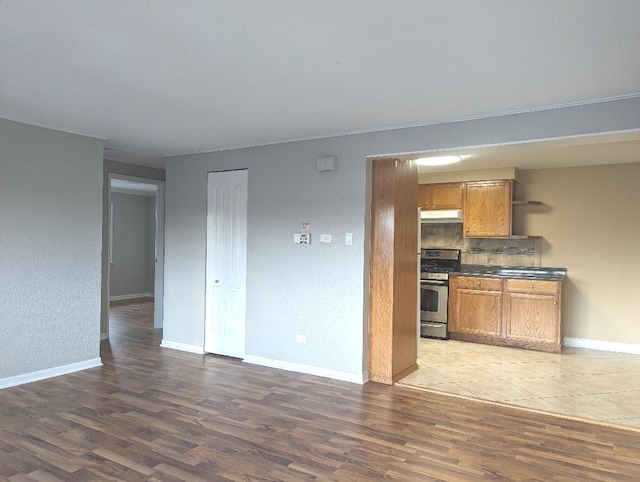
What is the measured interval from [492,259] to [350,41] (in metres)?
5.00

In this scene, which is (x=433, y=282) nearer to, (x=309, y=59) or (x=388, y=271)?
(x=388, y=271)

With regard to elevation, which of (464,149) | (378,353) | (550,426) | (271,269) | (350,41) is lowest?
(550,426)

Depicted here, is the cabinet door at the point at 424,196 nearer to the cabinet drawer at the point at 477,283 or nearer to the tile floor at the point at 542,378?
the cabinet drawer at the point at 477,283

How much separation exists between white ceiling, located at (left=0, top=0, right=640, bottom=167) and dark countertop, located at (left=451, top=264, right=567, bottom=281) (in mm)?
2853

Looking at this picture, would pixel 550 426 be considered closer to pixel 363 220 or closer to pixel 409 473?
pixel 409 473

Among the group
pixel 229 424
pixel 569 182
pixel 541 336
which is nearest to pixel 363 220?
pixel 229 424

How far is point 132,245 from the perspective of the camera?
10188 millimetres

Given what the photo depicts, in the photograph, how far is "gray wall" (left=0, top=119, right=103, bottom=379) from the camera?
4.16 m

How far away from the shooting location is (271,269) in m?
4.96

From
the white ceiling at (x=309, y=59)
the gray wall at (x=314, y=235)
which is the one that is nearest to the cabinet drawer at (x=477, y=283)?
the gray wall at (x=314, y=235)

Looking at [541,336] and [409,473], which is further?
[541,336]

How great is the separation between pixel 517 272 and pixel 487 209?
0.93 meters

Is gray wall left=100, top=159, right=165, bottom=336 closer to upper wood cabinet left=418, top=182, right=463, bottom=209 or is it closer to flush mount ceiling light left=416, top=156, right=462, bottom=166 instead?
flush mount ceiling light left=416, top=156, right=462, bottom=166

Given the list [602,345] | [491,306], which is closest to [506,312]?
[491,306]
